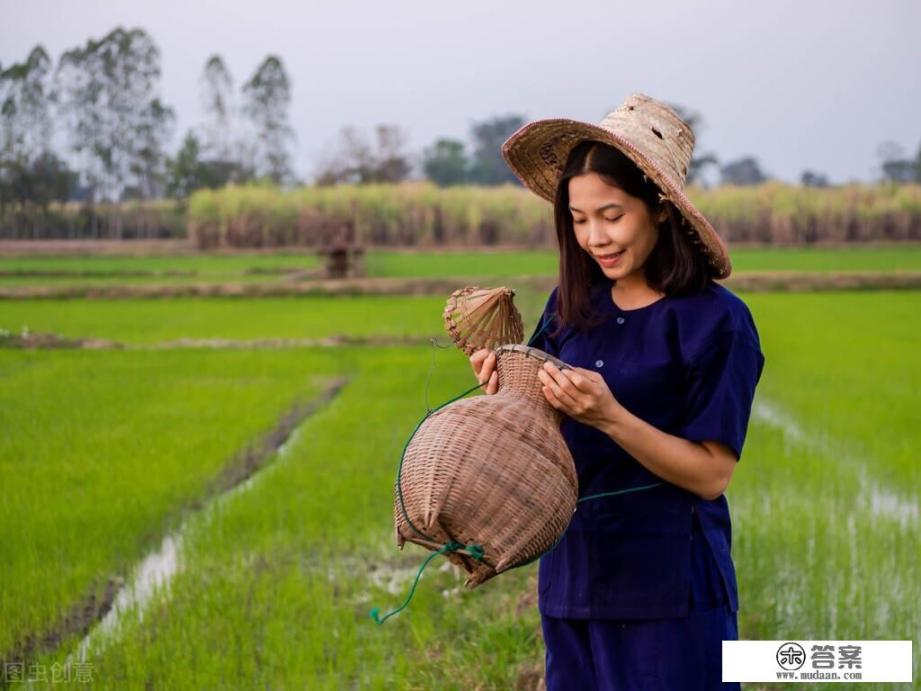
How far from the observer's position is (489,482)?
1759mm

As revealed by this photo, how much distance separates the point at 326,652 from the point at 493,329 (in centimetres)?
165

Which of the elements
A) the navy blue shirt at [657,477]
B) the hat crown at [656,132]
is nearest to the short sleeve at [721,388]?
the navy blue shirt at [657,477]

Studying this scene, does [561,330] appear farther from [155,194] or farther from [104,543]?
[155,194]

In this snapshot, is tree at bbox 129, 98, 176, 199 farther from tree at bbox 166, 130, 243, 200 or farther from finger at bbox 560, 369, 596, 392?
finger at bbox 560, 369, 596, 392

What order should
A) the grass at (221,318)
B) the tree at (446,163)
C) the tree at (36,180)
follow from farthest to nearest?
the tree at (446,163) → the tree at (36,180) → the grass at (221,318)

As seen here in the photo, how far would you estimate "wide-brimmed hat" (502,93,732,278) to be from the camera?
74.4 inches

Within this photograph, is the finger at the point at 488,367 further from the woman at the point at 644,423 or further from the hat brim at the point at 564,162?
the hat brim at the point at 564,162

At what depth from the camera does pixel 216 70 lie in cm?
3125

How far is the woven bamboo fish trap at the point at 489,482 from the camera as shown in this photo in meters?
1.76

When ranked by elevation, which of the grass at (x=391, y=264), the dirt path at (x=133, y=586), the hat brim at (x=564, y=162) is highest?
the hat brim at (x=564, y=162)

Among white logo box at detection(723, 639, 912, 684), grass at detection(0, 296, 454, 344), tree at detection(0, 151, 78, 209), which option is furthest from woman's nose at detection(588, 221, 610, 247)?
tree at detection(0, 151, 78, 209)

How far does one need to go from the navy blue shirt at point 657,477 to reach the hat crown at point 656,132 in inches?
7.9

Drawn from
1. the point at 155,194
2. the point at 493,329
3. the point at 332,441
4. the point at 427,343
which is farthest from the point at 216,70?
the point at 493,329

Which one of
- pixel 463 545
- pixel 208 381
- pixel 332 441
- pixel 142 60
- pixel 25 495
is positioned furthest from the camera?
pixel 142 60
